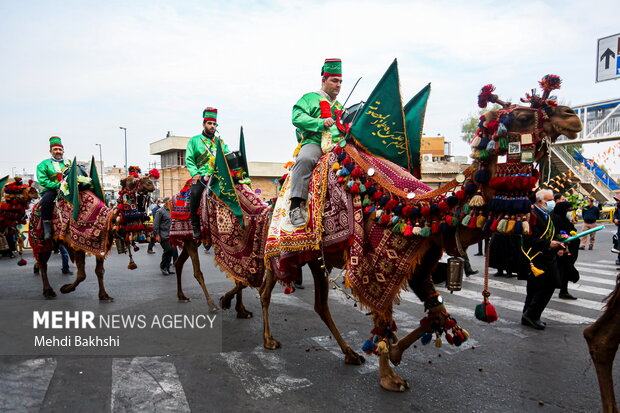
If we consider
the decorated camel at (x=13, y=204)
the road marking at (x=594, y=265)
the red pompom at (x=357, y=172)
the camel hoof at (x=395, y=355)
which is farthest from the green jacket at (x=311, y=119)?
the road marking at (x=594, y=265)

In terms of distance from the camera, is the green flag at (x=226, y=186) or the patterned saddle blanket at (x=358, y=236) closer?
the patterned saddle blanket at (x=358, y=236)

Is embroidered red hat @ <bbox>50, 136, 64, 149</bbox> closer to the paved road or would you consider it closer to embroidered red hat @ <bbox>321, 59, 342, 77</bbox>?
the paved road

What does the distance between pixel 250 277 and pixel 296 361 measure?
1.51 m

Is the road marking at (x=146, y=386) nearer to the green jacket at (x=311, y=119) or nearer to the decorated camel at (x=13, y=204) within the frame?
the green jacket at (x=311, y=119)

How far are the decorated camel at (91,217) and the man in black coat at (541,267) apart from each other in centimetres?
625

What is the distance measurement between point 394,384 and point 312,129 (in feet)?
8.71

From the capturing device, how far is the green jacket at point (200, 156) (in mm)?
7145

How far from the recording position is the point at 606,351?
129 inches

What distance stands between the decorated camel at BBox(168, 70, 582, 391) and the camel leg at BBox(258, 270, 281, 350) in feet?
1.77

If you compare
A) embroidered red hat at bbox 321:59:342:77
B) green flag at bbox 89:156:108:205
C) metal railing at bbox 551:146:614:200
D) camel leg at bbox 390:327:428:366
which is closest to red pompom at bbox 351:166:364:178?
embroidered red hat at bbox 321:59:342:77

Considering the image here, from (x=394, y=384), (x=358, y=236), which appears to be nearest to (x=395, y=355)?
(x=394, y=384)

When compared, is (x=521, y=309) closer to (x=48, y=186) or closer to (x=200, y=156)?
(x=200, y=156)

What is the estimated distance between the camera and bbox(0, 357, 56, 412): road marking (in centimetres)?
383

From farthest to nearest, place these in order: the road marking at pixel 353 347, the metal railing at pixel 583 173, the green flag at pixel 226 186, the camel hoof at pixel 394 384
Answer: the metal railing at pixel 583 173 → the green flag at pixel 226 186 → the road marking at pixel 353 347 → the camel hoof at pixel 394 384
